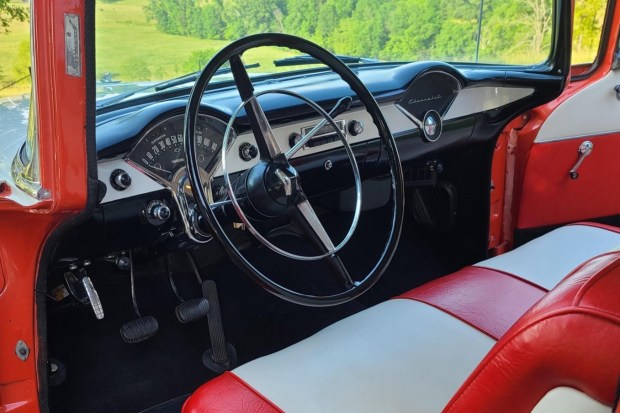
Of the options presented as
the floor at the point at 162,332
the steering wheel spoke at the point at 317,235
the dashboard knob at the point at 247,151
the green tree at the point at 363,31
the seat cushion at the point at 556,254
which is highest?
the green tree at the point at 363,31

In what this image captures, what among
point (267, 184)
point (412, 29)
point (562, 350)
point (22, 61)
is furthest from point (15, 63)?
point (412, 29)

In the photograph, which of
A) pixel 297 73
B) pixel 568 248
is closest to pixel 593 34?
pixel 568 248

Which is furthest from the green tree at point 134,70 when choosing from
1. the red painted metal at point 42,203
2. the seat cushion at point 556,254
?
the seat cushion at point 556,254

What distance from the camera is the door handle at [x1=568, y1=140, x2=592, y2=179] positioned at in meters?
2.46

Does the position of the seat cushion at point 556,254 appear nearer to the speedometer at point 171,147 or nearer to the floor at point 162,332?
the floor at point 162,332

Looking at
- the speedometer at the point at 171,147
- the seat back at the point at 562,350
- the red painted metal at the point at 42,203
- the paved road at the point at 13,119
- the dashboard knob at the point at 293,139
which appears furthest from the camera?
the dashboard knob at the point at 293,139

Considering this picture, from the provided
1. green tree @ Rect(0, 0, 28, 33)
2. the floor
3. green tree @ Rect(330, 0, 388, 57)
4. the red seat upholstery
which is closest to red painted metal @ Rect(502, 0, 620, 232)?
the floor

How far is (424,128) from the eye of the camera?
220 centimetres

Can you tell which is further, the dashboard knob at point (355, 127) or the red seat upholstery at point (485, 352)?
the dashboard knob at point (355, 127)

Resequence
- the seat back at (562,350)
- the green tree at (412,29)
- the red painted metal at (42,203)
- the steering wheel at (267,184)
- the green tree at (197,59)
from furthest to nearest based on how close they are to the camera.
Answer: the green tree at (412,29) < the green tree at (197,59) < the steering wheel at (267,184) < the red painted metal at (42,203) < the seat back at (562,350)

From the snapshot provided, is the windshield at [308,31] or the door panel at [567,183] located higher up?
the windshield at [308,31]

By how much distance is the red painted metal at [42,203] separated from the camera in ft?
3.25

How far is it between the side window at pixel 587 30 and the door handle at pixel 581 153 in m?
0.34

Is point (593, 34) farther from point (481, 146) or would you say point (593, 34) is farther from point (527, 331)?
point (527, 331)
